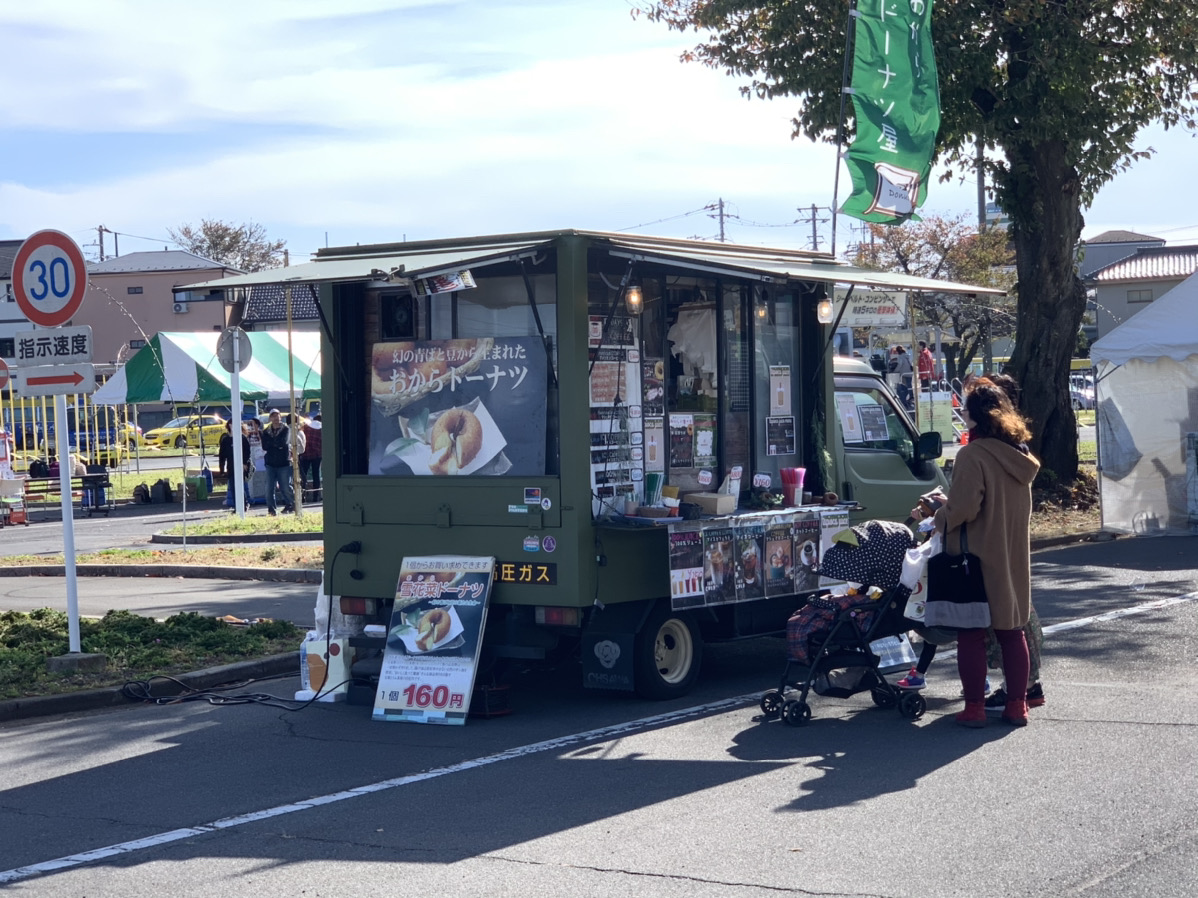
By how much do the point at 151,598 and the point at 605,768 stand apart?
886cm

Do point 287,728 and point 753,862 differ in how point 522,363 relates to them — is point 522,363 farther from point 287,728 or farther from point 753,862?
point 753,862

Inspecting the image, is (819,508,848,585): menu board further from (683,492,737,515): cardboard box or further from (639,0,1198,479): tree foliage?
(639,0,1198,479): tree foliage

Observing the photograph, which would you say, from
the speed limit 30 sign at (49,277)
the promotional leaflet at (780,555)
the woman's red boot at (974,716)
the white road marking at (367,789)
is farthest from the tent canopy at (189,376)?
the woman's red boot at (974,716)

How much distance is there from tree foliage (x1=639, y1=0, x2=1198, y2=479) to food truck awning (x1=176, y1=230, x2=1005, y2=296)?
958 cm

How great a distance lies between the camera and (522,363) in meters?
8.44

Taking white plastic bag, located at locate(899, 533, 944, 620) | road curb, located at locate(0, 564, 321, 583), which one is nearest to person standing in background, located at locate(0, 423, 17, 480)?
road curb, located at locate(0, 564, 321, 583)

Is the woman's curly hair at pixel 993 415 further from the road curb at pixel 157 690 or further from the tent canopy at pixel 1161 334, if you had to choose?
the tent canopy at pixel 1161 334

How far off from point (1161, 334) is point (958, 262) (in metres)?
Result: 32.5

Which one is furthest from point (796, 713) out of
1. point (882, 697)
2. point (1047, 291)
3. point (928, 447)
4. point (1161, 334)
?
point (1047, 291)

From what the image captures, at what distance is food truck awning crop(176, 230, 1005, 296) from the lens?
7852mm

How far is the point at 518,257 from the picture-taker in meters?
7.95

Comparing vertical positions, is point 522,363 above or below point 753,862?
above

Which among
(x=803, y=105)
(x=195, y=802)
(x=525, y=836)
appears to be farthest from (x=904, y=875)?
(x=803, y=105)

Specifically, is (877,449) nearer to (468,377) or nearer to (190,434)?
(468,377)
